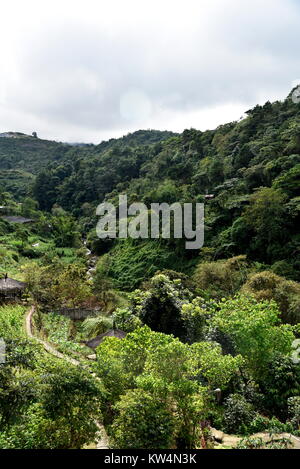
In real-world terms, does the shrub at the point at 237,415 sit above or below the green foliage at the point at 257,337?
below

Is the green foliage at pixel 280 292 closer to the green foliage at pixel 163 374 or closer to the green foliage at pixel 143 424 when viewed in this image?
the green foliage at pixel 163 374

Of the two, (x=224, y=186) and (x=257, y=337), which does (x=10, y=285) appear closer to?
(x=257, y=337)

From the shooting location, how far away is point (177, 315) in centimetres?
1312

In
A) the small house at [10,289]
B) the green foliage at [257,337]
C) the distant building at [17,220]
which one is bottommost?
the small house at [10,289]

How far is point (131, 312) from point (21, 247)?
23516 mm

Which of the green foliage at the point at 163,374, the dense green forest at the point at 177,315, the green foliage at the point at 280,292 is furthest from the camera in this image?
the green foliage at the point at 280,292

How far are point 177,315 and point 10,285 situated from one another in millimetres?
10261

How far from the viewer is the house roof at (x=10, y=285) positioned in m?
18.2

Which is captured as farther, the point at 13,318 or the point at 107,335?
the point at 13,318

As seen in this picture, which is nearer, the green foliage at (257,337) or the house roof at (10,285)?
the green foliage at (257,337)

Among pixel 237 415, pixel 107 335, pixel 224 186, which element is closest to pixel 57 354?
pixel 107 335

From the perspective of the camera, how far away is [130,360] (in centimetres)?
765

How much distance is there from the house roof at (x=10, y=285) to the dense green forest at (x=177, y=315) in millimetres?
510

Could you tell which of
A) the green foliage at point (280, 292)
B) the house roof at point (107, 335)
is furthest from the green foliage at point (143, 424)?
the green foliage at point (280, 292)
